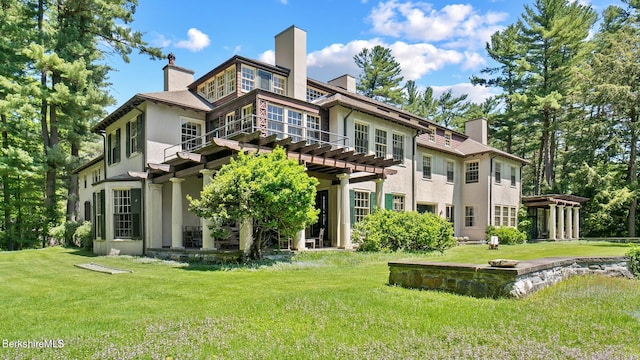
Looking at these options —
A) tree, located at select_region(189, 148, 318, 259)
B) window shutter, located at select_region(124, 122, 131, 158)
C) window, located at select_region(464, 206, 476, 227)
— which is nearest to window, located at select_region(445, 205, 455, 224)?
window, located at select_region(464, 206, 476, 227)

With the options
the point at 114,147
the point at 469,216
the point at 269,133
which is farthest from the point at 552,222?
the point at 114,147

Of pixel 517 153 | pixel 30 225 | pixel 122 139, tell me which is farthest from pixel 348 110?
pixel 517 153

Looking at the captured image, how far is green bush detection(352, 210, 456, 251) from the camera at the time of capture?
15.2 m

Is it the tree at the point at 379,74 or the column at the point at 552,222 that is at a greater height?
the tree at the point at 379,74

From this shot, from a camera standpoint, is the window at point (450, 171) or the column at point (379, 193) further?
the window at point (450, 171)

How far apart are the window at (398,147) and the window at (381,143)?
2.56 feet

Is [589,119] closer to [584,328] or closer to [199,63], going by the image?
[199,63]

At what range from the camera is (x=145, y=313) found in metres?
5.43

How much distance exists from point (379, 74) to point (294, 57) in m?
24.0

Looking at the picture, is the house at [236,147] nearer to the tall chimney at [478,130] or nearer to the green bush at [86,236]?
the green bush at [86,236]

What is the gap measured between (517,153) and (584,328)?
4063 centimetres

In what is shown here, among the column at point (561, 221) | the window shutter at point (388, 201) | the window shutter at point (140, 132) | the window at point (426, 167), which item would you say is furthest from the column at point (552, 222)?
the window shutter at point (140, 132)

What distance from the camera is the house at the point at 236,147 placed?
1457 centimetres

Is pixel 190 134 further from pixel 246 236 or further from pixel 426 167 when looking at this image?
pixel 426 167
